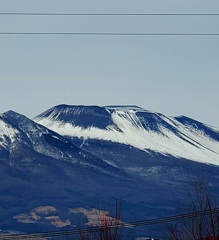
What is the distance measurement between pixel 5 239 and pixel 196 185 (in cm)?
1367

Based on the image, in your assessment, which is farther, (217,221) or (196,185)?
(196,185)

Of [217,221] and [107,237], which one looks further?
[217,221]

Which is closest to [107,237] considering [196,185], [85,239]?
[85,239]

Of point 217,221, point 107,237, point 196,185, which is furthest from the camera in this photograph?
point 196,185

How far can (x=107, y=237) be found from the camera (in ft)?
134

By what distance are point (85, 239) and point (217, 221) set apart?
23.3 feet

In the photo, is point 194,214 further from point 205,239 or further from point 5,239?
point 5,239

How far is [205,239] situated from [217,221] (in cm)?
126

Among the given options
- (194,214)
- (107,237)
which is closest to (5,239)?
(107,237)

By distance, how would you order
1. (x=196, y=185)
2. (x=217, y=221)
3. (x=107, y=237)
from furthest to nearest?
(x=196, y=185)
(x=217, y=221)
(x=107, y=237)

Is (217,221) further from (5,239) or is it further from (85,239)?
(5,239)

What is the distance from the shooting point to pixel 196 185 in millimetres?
50281

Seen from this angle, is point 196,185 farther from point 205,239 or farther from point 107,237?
point 107,237

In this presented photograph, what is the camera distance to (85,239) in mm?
45219
